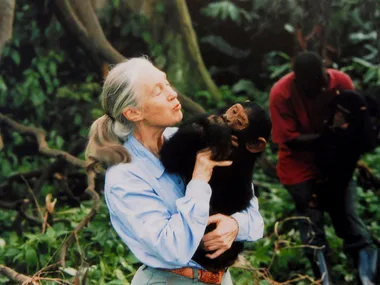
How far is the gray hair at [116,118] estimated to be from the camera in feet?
7.29

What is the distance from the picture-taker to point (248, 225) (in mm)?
2387

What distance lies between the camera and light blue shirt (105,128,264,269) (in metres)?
2.09

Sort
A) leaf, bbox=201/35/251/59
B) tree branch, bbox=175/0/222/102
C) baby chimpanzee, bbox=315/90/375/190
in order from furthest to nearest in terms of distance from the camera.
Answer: leaf, bbox=201/35/251/59 < tree branch, bbox=175/0/222/102 < baby chimpanzee, bbox=315/90/375/190

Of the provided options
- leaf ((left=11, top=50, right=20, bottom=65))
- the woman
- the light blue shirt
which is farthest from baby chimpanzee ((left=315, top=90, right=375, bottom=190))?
leaf ((left=11, top=50, right=20, bottom=65))

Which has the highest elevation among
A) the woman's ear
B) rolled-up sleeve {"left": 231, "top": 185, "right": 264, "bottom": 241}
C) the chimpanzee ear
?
the woman's ear

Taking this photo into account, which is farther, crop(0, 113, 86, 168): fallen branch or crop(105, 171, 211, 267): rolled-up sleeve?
crop(0, 113, 86, 168): fallen branch

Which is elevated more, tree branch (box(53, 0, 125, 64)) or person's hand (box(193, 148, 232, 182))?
person's hand (box(193, 148, 232, 182))

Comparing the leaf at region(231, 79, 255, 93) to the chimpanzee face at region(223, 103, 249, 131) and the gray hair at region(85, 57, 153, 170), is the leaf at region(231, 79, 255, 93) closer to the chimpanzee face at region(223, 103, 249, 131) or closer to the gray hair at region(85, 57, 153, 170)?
the chimpanzee face at region(223, 103, 249, 131)

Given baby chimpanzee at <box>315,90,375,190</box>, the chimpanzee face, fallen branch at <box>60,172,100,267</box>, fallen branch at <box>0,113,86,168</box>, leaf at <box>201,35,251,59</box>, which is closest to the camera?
the chimpanzee face

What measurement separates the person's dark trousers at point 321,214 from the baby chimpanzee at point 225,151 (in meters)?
2.07

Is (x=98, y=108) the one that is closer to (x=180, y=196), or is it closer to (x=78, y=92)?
(x=78, y=92)

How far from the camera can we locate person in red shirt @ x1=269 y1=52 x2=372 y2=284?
451 cm

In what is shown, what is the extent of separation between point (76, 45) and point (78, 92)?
386 mm

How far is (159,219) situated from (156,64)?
4.36 m
